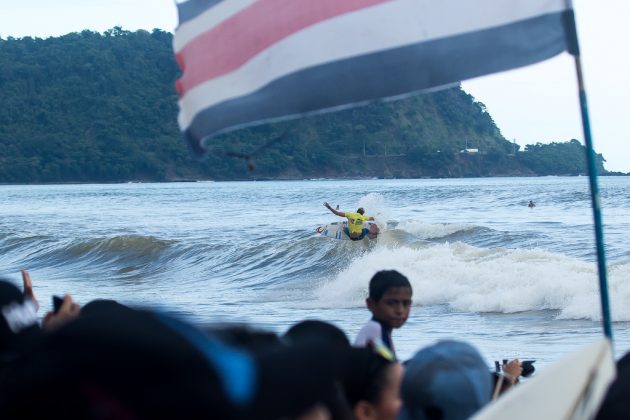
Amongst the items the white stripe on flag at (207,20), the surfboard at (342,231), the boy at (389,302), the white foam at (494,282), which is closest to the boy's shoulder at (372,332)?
the boy at (389,302)

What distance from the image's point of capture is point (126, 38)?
103 metres

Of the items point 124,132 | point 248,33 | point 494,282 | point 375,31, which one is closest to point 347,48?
point 375,31

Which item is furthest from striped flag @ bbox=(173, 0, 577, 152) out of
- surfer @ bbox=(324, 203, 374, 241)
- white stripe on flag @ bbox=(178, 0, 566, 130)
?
surfer @ bbox=(324, 203, 374, 241)

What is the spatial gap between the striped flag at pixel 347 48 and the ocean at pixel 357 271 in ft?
2.83

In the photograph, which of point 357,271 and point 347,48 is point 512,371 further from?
point 357,271

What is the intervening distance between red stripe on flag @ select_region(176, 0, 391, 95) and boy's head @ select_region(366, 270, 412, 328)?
41.6 inches

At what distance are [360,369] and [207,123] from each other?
1.56 m

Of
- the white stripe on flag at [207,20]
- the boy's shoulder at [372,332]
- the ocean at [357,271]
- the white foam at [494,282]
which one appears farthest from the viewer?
the white foam at [494,282]

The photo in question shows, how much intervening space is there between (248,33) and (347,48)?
0.36 metres

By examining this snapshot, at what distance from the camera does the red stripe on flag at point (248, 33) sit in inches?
131

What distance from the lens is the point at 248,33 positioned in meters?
3.47

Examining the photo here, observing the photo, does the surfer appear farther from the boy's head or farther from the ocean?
the boy's head

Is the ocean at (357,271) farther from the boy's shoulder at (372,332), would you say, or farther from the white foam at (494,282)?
the boy's shoulder at (372,332)

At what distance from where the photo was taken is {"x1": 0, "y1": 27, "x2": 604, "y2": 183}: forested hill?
246 ft
